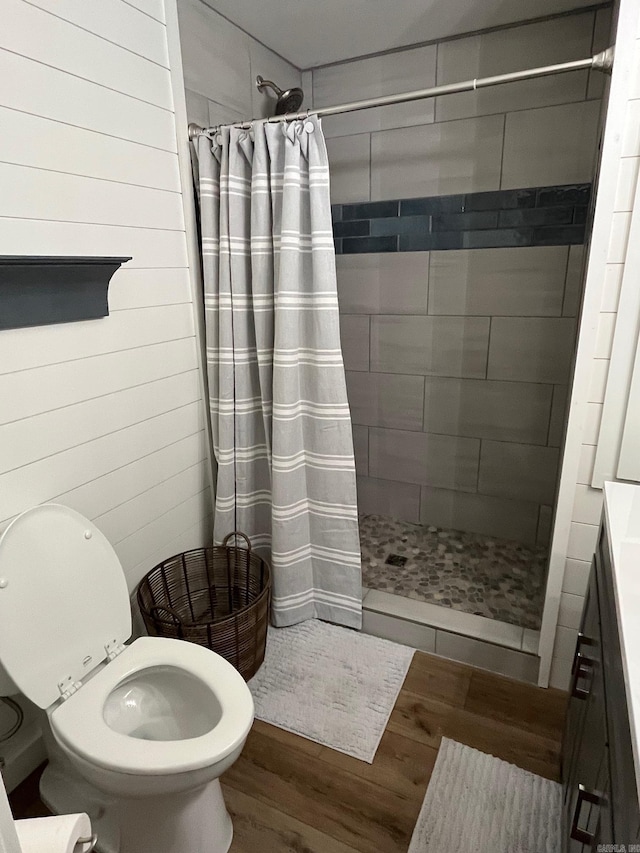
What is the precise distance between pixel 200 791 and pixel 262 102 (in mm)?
2550

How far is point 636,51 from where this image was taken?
1.30 m

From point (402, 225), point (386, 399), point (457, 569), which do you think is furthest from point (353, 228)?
point (457, 569)

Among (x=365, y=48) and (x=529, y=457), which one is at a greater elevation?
(x=365, y=48)

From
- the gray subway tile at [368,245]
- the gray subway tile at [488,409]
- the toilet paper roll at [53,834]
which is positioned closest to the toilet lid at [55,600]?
the toilet paper roll at [53,834]

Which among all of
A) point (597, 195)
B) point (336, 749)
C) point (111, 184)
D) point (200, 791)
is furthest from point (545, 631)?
point (111, 184)

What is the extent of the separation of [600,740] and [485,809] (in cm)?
73

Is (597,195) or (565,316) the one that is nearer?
(597,195)

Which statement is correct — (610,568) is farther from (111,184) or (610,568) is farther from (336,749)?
(111,184)

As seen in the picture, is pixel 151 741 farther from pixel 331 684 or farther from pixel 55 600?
pixel 331 684

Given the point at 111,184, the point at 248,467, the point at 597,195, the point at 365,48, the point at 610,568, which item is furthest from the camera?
the point at 365,48

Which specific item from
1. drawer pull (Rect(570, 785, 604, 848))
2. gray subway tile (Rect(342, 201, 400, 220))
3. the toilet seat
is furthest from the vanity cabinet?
gray subway tile (Rect(342, 201, 400, 220))

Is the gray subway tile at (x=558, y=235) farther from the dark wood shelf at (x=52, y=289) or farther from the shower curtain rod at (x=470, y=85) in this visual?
the dark wood shelf at (x=52, y=289)

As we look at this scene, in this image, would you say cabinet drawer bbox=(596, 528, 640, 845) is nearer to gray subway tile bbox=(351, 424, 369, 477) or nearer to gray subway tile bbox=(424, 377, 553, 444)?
gray subway tile bbox=(424, 377, 553, 444)

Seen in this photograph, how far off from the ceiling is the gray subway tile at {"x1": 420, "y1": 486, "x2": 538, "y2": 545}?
79.7 inches
